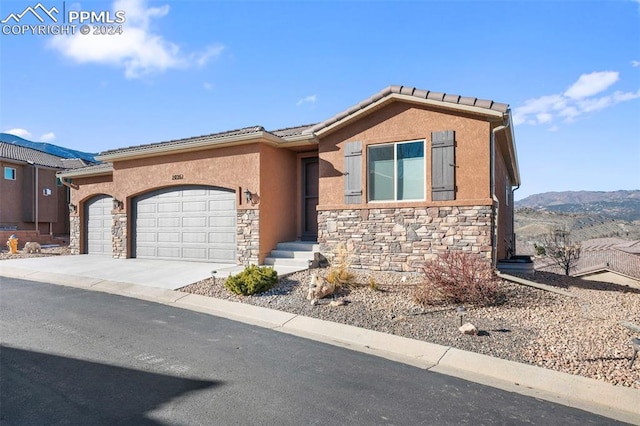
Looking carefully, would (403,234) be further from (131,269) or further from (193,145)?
(131,269)

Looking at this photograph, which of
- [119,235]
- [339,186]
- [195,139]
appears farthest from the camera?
[119,235]

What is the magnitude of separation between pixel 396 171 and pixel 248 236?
4.73 meters

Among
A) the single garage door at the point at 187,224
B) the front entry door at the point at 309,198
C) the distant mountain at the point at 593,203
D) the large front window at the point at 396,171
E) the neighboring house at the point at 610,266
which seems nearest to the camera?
the large front window at the point at 396,171

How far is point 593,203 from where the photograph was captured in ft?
293

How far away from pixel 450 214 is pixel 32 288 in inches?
410

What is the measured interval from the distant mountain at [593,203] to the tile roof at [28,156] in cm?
7367

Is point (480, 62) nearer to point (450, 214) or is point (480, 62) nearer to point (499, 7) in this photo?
point (499, 7)

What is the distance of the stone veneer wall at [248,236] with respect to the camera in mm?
10914

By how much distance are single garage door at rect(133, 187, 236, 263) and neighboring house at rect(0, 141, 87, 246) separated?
11158mm

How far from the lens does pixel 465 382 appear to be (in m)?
4.30

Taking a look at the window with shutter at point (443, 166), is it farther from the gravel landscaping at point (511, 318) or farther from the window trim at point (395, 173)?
the gravel landscaping at point (511, 318)

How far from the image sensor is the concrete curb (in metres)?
3.95

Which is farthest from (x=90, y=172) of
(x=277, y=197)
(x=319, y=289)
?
(x=319, y=289)

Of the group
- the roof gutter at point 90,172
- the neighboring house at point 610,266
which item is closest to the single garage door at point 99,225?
the roof gutter at point 90,172
